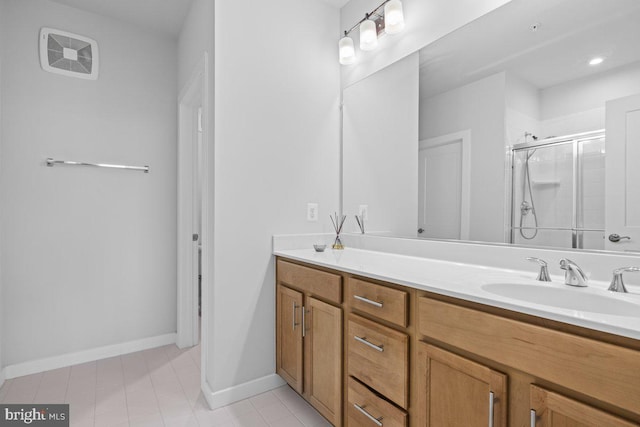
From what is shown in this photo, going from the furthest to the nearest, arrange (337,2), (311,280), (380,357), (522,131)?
(337,2) < (311,280) < (522,131) < (380,357)

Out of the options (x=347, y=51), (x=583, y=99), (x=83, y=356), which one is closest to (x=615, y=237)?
(x=583, y=99)

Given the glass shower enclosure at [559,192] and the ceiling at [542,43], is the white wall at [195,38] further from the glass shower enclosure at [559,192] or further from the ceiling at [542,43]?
the glass shower enclosure at [559,192]

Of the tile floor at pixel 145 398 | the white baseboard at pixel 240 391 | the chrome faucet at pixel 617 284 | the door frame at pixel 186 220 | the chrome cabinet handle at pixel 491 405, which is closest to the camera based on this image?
the chrome cabinet handle at pixel 491 405

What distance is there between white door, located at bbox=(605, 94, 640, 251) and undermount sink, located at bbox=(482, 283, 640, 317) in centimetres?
31

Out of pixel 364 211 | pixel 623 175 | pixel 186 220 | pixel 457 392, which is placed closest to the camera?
pixel 457 392

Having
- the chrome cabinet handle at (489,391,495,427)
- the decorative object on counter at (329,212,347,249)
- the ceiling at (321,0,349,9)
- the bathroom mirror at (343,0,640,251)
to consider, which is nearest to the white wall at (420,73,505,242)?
the bathroom mirror at (343,0,640,251)

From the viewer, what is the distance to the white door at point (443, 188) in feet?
5.33

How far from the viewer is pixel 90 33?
2.45 metres

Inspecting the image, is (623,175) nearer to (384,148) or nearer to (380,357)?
(380,357)

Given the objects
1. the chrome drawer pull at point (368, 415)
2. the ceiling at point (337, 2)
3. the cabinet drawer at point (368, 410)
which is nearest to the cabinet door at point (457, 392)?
the cabinet drawer at point (368, 410)

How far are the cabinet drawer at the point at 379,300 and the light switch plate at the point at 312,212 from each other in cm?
86

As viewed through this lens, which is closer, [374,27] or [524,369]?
[524,369]

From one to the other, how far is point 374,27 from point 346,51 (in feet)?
0.83

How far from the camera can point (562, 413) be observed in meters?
0.76
